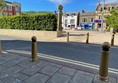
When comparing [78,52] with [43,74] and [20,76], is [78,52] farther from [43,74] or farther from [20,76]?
[20,76]

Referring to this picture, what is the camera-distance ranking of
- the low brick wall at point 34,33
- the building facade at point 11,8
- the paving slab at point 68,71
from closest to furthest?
the paving slab at point 68,71
the low brick wall at point 34,33
the building facade at point 11,8

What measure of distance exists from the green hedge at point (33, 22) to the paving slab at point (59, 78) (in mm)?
11496

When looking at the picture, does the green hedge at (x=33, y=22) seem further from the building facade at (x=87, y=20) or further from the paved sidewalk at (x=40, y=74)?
the building facade at (x=87, y=20)

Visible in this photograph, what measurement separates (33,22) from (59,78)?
13.5 meters

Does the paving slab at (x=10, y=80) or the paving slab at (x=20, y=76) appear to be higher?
the paving slab at (x=20, y=76)

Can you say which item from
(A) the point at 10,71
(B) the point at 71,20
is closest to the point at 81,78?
Answer: (A) the point at 10,71

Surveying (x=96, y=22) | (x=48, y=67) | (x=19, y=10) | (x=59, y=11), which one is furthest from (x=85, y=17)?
(x=48, y=67)

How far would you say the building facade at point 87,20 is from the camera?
49.5m

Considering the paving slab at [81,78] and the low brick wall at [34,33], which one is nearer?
the paving slab at [81,78]

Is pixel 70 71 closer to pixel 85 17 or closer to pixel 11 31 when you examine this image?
pixel 11 31

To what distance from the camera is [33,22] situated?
625 inches

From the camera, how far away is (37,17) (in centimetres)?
1546

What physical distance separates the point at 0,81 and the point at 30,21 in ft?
45.1

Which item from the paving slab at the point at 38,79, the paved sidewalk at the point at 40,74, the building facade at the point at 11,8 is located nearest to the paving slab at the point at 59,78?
the paved sidewalk at the point at 40,74
